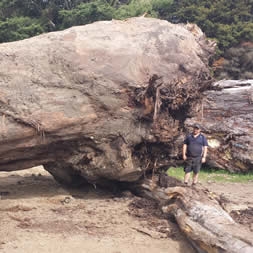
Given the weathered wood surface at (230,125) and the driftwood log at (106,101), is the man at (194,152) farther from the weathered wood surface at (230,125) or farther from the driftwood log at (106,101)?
the weathered wood surface at (230,125)

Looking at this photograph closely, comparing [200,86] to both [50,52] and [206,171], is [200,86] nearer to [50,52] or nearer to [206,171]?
[50,52]

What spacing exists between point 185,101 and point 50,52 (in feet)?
6.95

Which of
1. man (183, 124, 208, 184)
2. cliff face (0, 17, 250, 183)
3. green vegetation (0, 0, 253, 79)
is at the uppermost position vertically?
green vegetation (0, 0, 253, 79)

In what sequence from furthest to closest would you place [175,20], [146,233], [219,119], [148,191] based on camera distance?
[175,20], [219,119], [148,191], [146,233]

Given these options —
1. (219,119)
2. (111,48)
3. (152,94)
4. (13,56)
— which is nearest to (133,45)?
(111,48)

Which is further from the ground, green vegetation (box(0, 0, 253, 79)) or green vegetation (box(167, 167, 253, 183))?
green vegetation (box(0, 0, 253, 79))

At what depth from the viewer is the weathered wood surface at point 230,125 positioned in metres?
10.2

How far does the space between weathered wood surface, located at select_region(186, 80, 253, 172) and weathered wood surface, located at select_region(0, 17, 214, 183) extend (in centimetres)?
361

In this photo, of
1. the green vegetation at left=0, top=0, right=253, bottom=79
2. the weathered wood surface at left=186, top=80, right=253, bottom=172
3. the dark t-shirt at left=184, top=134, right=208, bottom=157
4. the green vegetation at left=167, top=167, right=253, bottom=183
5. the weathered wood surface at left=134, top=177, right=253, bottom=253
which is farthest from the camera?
the green vegetation at left=0, top=0, right=253, bottom=79

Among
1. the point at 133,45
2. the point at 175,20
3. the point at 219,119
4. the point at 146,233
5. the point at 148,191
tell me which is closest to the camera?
the point at 146,233

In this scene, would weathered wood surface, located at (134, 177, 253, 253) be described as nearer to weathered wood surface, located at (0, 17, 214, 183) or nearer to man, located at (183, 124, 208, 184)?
man, located at (183, 124, 208, 184)

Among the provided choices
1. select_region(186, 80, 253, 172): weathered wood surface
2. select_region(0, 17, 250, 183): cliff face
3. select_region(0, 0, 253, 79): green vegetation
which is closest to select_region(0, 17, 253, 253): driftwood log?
select_region(0, 17, 250, 183): cliff face

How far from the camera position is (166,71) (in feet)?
21.4

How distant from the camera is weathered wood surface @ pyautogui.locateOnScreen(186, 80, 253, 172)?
10172mm
